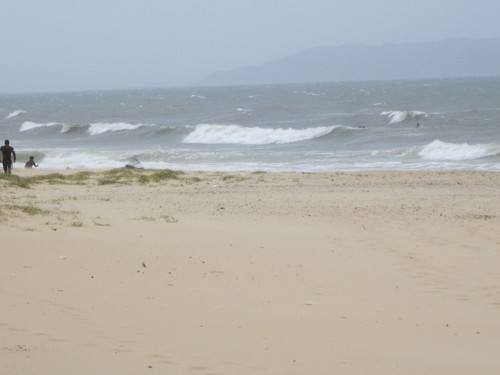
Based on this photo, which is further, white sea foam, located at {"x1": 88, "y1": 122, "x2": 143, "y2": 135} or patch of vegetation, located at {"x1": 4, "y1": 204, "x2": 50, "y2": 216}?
white sea foam, located at {"x1": 88, "y1": 122, "x2": 143, "y2": 135}

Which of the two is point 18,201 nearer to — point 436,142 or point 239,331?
point 239,331

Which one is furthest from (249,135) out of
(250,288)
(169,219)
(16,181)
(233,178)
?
(250,288)

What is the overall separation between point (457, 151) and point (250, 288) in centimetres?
2389

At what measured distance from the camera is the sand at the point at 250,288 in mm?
5270

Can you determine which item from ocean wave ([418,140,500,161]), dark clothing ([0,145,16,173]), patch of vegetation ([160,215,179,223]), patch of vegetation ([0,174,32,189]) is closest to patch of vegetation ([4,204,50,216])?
patch of vegetation ([160,215,179,223])

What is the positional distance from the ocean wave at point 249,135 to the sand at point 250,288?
28.1 meters

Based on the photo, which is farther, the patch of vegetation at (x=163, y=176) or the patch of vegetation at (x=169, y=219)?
the patch of vegetation at (x=163, y=176)

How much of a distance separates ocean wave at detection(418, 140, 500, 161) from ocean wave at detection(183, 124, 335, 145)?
1093cm

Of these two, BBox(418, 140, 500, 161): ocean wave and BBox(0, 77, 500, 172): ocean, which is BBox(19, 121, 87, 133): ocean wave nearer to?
BBox(0, 77, 500, 172): ocean

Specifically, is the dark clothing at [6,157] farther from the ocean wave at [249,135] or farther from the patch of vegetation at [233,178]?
the ocean wave at [249,135]

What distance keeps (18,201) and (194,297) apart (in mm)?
7008

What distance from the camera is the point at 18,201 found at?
12.9m

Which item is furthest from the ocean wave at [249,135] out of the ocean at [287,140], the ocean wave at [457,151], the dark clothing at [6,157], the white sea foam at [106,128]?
the dark clothing at [6,157]

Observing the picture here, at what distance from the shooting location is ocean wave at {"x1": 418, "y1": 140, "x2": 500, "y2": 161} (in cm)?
2844
